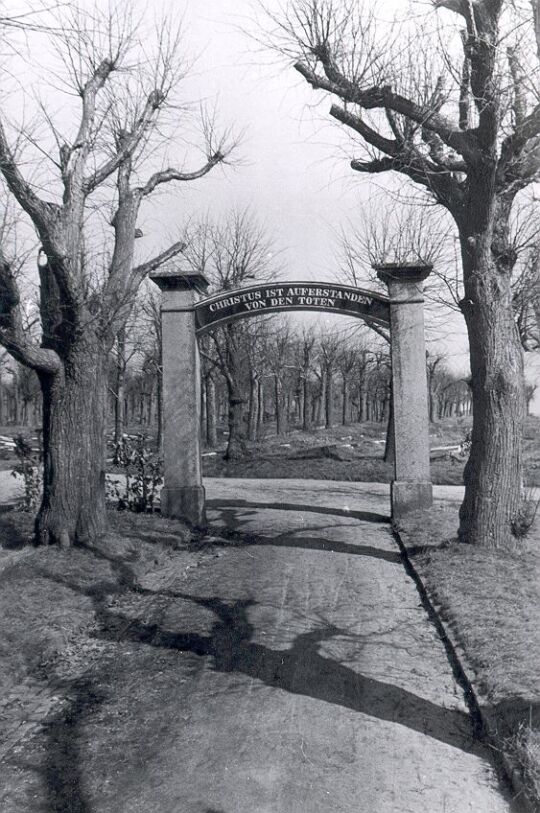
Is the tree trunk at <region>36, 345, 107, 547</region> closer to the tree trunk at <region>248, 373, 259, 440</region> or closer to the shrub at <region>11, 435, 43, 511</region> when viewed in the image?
the shrub at <region>11, 435, 43, 511</region>

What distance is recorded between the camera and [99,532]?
914 centimetres

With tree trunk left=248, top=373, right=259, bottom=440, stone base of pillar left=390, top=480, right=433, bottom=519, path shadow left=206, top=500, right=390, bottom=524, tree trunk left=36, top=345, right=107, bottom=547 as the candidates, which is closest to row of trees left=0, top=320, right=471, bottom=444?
tree trunk left=248, top=373, right=259, bottom=440

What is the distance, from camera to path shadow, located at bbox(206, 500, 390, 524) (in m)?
12.4

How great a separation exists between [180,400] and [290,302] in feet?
8.38

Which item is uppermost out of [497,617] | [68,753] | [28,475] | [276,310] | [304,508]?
[276,310]

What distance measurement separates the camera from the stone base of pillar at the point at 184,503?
39.1 feet

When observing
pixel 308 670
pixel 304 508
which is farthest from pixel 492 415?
pixel 304 508

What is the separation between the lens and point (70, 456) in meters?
8.98

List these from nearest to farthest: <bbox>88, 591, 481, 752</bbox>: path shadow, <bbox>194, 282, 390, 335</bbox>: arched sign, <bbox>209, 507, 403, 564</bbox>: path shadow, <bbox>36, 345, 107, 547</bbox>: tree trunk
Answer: <bbox>88, 591, 481, 752</bbox>: path shadow < <bbox>36, 345, 107, 547</bbox>: tree trunk < <bbox>209, 507, 403, 564</bbox>: path shadow < <bbox>194, 282, 390, 335</bbox>: arched sign

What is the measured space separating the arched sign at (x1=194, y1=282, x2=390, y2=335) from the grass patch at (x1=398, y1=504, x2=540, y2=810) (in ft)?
12.5

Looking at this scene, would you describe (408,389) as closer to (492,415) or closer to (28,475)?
(492,415)

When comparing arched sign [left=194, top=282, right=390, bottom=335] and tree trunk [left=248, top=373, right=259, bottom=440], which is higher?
arched sign [left=194, top=282, right=390, bottom=335]

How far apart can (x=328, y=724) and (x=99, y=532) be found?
5.40 meters

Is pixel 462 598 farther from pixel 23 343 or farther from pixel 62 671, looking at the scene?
pixel 23 343
